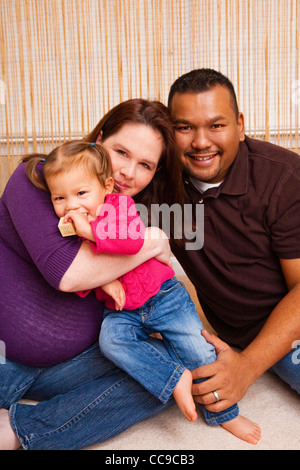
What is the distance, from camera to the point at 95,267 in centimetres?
110

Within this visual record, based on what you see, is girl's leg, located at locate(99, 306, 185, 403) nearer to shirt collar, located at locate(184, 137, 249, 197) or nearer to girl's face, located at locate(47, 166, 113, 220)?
girl's face, located at locate(47, 166, 113, 220)

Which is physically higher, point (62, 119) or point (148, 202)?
point (62, 119)

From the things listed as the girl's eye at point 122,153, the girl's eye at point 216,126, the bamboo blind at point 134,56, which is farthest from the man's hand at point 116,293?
the bamboo blind at point 134,56

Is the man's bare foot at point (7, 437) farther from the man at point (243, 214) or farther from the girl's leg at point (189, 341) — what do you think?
the man at point (243, 214)

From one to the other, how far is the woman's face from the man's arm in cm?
48

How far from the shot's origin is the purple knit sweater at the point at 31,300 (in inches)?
44.3

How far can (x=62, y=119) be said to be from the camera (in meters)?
2.86

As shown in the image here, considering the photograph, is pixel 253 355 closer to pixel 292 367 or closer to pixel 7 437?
pixel 292 367

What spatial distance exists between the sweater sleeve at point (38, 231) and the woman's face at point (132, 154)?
0.75 feet

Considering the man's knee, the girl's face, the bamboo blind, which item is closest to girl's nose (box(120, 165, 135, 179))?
the girl's face

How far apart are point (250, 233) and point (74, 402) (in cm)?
71

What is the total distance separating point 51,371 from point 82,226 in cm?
47

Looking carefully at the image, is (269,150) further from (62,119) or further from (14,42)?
(14,42)
